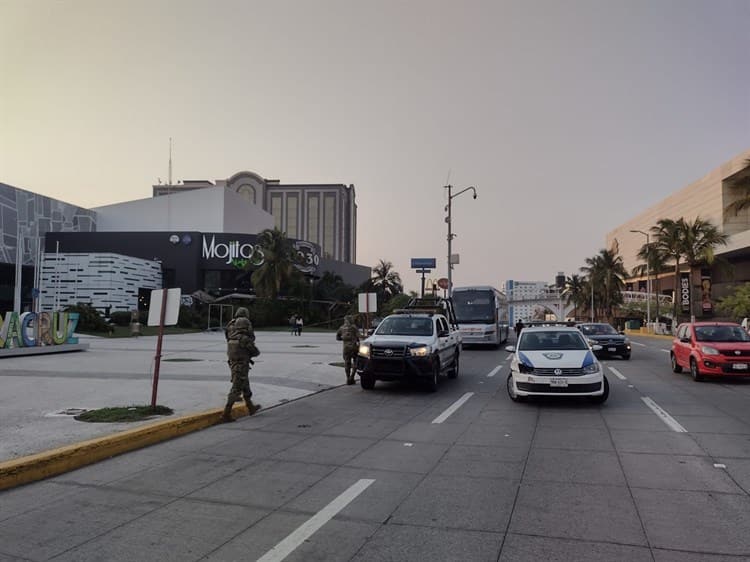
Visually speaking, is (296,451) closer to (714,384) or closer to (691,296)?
(714,384)

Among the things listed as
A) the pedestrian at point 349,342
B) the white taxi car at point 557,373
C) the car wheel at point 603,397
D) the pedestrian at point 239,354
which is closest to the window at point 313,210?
the pedestrian at point 349,342

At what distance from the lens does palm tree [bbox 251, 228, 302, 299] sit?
6206 centimetres

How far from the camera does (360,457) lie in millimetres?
7297

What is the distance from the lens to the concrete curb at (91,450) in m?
6.29

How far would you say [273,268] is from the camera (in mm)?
62281

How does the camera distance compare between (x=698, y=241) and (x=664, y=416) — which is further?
(x=698, y=241)

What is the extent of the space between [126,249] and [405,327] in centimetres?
6618

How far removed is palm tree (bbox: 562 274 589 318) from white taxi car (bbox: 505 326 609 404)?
103m

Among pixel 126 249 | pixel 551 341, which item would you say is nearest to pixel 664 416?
pixel 551 341

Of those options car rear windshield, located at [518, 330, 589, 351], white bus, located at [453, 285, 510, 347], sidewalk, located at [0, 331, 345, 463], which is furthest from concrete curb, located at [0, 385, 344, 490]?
white bus, located at [453, 285, 510, 347]

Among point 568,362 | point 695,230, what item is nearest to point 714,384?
point 568,362

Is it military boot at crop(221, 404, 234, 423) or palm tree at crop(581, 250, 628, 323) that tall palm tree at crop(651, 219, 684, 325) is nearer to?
palm tree at crop(581, 250, 628, 323)

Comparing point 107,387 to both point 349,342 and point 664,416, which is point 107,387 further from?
point 664,416

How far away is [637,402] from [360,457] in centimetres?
717
